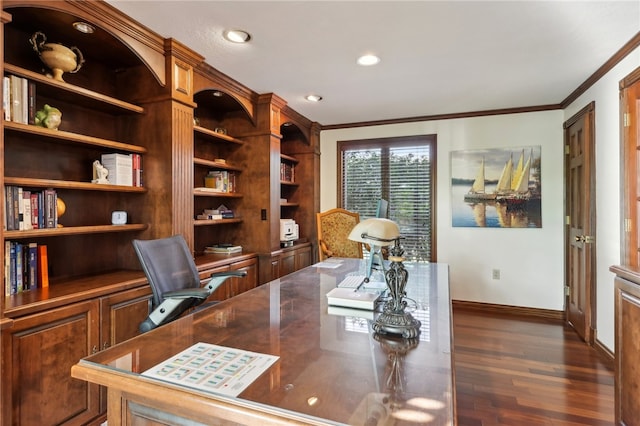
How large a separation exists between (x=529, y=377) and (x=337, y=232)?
7.86 feet

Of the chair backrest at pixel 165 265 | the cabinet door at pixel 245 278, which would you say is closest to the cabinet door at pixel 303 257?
the cabinet door at pixel 245 278

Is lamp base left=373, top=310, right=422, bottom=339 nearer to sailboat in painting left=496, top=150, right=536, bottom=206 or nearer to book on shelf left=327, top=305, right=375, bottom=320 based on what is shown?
book on shelf left=327, top=305, right=375, bottom=320

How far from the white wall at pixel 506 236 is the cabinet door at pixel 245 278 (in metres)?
2.34

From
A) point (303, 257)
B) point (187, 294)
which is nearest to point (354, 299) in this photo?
point (187, 294)

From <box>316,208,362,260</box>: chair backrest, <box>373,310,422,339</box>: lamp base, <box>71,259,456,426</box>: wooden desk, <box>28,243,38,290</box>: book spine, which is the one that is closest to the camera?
<box>71,259,456,426</box>: wooden desk

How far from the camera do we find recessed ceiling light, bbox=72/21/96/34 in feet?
6.56

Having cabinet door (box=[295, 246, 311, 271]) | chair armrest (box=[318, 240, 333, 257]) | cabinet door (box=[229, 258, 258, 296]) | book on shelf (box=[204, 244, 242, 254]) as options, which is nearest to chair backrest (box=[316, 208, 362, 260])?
chair armrest (box=[318, 240, 333, 257])

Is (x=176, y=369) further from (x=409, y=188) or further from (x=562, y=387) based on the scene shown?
(x=409, y=188)

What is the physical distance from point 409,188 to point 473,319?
176 centimetres

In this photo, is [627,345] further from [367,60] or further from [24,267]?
[24,267]

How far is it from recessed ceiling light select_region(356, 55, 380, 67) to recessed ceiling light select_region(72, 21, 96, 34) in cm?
179

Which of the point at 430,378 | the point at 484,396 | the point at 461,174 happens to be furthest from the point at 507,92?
the point at 430,378

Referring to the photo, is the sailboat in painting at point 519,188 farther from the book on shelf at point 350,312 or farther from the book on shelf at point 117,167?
the book on shelf at point 117,167

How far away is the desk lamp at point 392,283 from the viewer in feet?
3.99
